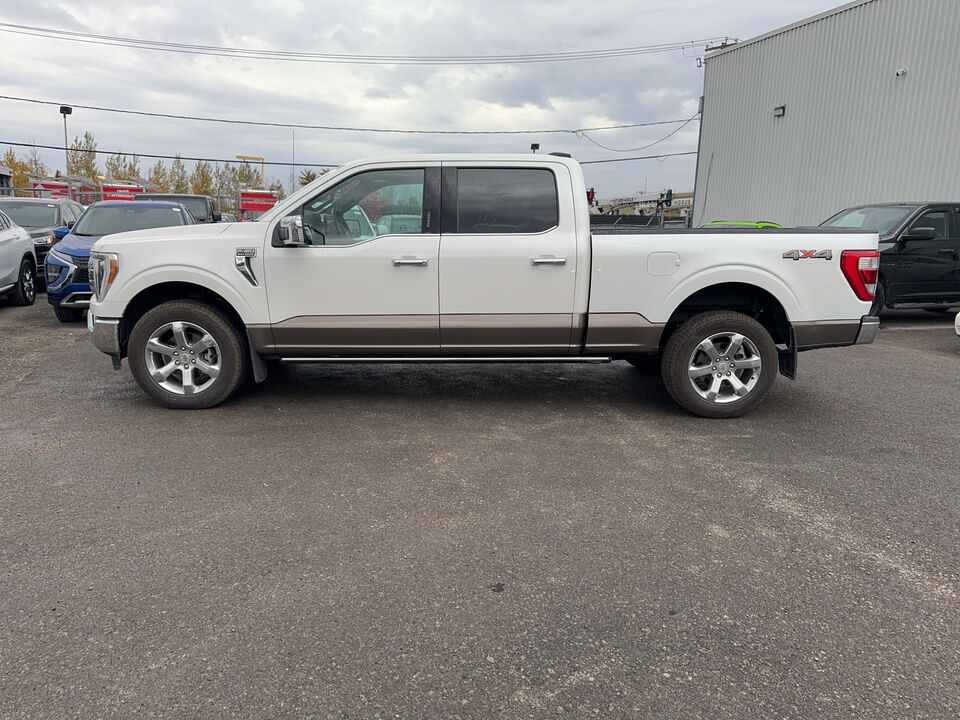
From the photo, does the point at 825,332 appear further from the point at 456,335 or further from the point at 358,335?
the point at 358,335

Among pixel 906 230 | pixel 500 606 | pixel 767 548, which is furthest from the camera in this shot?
pixel 906 230

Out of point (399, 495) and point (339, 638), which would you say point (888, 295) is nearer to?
point (399, 495)

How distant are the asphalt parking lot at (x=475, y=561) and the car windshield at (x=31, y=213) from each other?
9.79 metres

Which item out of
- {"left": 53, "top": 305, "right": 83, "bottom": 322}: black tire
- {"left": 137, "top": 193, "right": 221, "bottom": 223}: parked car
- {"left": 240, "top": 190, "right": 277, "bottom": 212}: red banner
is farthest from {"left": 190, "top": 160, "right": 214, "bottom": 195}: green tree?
{"left": 53, "top": 305, "right": 83, "bottom": 322}: black tire

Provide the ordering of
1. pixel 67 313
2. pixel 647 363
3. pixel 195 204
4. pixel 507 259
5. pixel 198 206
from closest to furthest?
pixel 507 259 → pixel 647 363 → pixel 67 313 → pixel 198 206 → pixel 195 204

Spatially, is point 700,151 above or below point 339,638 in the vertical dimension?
above

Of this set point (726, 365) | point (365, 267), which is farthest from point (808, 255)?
point (365, 267)

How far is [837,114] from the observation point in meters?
17.2

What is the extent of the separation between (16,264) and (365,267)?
848 centimetres

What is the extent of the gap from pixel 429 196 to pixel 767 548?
3.43 meters

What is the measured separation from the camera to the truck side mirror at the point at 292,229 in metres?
5.07

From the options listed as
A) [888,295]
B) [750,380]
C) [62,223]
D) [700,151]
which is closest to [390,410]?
[750,380]

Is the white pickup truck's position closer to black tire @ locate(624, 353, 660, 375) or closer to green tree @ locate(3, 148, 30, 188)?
black tire @ locate(624, 353, 660, 375)

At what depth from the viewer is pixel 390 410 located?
5.66m
